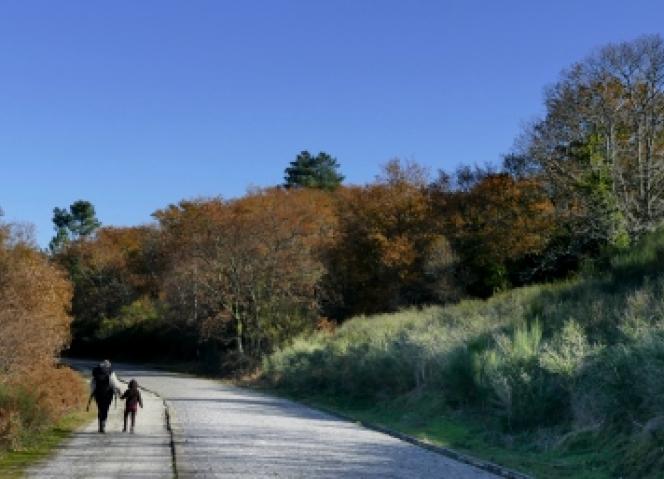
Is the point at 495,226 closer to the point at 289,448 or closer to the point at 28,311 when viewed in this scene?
the point at 28,311

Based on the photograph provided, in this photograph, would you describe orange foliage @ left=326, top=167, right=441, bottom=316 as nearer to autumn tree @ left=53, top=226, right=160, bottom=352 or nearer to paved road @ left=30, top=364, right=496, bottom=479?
paved road @ left=30, top=364, right=496, bottom=479

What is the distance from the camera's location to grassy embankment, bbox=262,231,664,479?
43.1 feet

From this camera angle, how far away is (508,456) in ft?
46.7

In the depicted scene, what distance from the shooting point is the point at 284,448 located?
15406 millimetres

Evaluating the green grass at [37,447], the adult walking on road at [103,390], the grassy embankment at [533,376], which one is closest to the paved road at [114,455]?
the green grass at [37,447]

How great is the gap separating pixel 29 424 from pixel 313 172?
7785 centimetres

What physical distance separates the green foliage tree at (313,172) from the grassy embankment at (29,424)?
68738 mm

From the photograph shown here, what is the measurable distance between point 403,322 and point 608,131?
52.8 feet

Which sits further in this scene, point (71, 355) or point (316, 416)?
point (71, 355)

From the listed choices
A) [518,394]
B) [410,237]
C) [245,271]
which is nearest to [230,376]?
[245,271]

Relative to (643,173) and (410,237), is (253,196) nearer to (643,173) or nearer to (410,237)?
(410,237)

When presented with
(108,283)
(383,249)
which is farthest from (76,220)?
(383,249)

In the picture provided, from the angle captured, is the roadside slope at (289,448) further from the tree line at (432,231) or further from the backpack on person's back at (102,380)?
the tree line at (432,231)

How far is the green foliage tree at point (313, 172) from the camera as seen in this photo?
3629 inches
